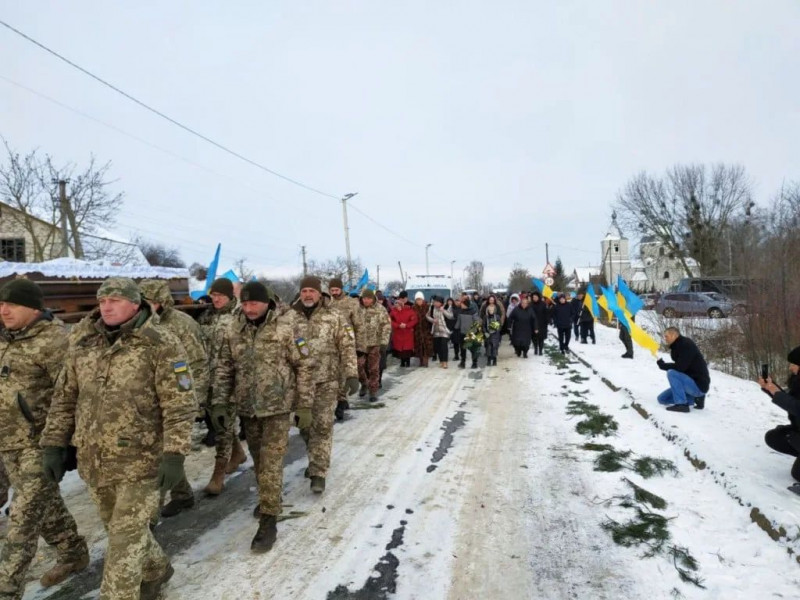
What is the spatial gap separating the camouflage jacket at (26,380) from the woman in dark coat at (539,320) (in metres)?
12.6

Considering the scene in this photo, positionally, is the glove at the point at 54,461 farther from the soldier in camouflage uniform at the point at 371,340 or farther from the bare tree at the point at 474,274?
the bare tree at the point at 474,274

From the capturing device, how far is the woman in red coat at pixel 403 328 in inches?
483

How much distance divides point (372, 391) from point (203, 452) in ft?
11.0

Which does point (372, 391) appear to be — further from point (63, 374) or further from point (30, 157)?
point (30, 157)

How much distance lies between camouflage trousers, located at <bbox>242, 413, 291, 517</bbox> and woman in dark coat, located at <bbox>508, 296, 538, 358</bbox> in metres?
10.8

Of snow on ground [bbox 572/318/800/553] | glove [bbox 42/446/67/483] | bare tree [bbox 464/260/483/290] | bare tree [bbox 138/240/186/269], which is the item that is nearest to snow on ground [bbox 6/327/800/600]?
snow on ground [bbox 572/318/800/553]

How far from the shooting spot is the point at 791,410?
14.4 feet

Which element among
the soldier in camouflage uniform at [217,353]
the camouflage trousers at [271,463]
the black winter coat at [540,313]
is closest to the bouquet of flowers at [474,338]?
the black winter coat at [540,313]

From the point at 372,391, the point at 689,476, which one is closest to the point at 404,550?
the point at 689,476

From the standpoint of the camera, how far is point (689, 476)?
498 centimetres

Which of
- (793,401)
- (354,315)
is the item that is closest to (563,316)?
(354,315)

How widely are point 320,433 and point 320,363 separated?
65 centimetres

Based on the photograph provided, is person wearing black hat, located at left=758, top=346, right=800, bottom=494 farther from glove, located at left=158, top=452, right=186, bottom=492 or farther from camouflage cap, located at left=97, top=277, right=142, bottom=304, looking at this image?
camouflage cap, located at left=97, top=277, right=142, bottom=304

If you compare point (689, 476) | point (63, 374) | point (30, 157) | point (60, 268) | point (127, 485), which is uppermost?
point (30, 157)
